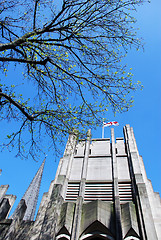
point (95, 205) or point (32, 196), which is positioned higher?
point (32, 196)

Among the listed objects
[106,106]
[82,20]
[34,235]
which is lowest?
[34,235]

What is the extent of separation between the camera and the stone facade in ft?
34.9

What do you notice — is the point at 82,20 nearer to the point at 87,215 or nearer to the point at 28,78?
the point at 28,78

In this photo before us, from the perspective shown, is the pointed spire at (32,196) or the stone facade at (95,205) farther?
the pointed spire at (32,196)

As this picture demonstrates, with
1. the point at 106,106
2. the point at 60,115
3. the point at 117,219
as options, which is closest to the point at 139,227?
the point at 117,219

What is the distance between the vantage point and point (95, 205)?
39.3ft

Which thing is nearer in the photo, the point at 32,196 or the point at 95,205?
the point at 95,205

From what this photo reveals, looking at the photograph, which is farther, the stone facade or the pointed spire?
the pointed spire

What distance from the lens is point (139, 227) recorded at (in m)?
10.4

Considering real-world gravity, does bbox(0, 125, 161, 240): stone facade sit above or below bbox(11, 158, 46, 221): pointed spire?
below

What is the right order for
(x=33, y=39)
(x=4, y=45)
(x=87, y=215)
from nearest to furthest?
(x=4, y=45)
(x=33, y=39)
(x=87, y=215)

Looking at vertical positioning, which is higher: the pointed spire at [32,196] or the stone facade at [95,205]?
the pointed spire at [32,196]

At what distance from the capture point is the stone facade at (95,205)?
1063 cm

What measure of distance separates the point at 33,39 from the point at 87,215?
1127 cm
